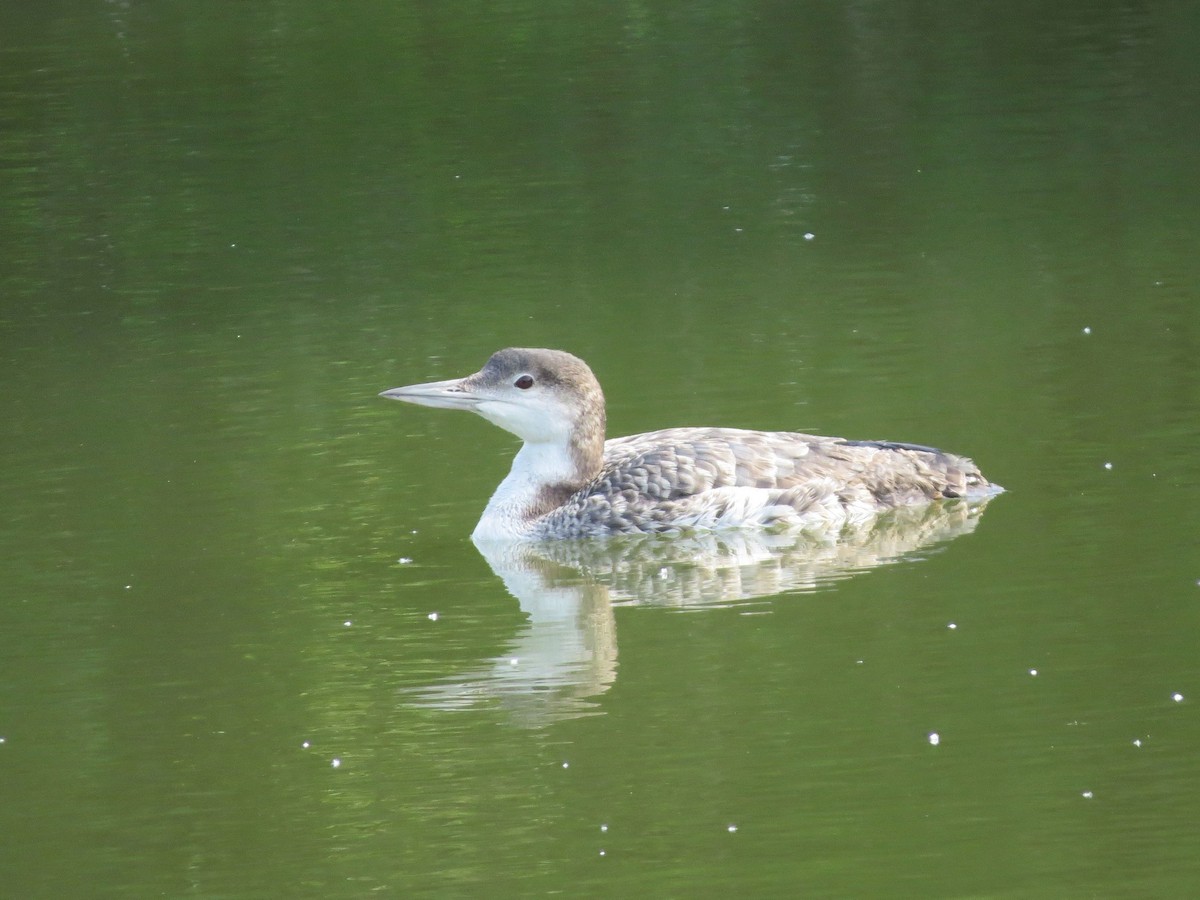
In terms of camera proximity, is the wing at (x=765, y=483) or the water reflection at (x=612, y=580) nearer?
the water reflection at (x=612, y=580)

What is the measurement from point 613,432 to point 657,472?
1.78 meters

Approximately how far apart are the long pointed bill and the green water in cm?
64

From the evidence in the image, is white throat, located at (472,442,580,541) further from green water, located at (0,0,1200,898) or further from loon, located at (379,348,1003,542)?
green water, located at (0,0,1200,898)

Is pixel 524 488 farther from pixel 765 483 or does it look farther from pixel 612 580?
pixel 765 483

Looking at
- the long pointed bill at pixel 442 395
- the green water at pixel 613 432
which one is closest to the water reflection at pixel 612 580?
the green water at pixel 613 432

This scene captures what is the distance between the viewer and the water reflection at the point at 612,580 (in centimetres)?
900

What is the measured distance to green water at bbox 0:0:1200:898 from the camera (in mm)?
7641

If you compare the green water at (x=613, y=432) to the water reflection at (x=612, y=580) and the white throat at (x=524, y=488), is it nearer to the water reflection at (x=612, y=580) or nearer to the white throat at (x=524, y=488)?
the water reflection at (x=612, y=580)

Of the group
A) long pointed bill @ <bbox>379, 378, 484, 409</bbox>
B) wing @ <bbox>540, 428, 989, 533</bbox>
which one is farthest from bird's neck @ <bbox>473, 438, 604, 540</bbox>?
long pointed bill @ <bbox>379, 378, 484, 409</bbox>

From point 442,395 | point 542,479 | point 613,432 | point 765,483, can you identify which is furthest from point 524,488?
point 613,432

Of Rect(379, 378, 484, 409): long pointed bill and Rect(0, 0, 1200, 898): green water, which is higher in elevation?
Rect(379, 378, 484, 409): long pointed bill

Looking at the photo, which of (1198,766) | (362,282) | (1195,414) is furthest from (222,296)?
(1198,766)

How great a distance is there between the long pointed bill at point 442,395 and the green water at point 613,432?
638mm

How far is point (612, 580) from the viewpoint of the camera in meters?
10.5
